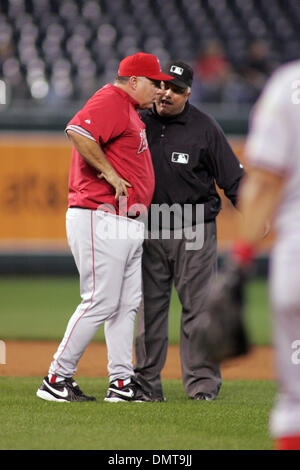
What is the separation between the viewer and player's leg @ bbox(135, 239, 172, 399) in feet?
16.1

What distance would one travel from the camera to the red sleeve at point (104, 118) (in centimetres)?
432

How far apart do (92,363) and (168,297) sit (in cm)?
196

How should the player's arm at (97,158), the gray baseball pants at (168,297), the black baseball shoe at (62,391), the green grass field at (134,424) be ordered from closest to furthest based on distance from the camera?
the green grass field at (134,424) < the player's arm at (97,158) < the black baseball shoe at (62,391) < the gray baseball pants at (168,297)

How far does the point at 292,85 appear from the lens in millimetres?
2305

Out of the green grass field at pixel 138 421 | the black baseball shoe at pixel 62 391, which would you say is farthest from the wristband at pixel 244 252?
the black baseball shoe at pixel 62 391

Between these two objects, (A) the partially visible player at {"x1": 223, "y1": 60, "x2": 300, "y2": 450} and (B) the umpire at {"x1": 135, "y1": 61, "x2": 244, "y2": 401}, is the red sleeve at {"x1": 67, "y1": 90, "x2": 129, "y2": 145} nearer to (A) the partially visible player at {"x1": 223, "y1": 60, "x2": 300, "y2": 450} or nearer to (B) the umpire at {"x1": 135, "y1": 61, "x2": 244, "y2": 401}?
(B) the umpire at {"x1": 135, "y1": 61, "x2": 244, "y2": 401}

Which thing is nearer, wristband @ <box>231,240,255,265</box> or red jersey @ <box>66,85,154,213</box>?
wristband @ <box>231,240,255,265</box>

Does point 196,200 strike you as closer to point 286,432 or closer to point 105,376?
point 105,376

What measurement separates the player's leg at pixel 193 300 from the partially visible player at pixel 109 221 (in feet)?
1.43

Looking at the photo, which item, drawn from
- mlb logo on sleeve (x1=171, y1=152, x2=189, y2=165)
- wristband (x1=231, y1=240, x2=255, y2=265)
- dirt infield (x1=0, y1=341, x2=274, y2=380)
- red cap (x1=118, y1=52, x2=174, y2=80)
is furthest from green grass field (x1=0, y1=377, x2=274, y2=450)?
red cap (x1=118, y1=52, x2=174, y2=80)

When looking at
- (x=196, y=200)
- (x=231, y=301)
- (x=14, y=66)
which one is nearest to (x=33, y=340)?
(x=196, y=200)

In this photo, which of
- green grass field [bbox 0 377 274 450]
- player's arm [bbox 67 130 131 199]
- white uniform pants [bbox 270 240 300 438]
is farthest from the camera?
player's arm [bbox 67 130 131 199]

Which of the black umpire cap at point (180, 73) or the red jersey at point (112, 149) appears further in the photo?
the black umpire cap at point (180, 73)

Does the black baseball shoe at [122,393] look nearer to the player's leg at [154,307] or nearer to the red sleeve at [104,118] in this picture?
the player's leg at [154,307]
